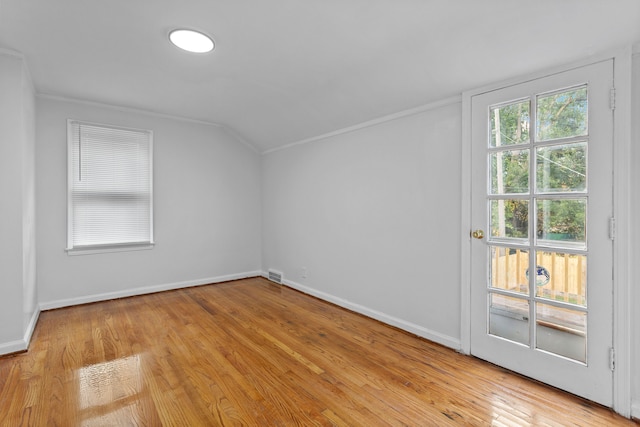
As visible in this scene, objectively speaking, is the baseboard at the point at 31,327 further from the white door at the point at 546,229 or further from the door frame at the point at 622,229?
the door frame at the point at 622,229

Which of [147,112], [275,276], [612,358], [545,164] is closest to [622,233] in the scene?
[545,164]

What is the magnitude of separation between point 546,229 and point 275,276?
3621mm

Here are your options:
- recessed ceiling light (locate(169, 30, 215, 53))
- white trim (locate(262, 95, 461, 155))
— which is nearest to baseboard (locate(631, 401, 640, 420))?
white trim (locate(262, 95, 461, 155))

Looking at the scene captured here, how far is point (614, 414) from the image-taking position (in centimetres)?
180

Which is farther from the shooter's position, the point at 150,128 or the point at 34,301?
the point at 150,128

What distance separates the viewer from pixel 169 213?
435 centimetres

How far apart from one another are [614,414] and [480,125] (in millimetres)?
2004

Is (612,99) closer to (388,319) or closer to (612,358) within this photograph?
(612,358)

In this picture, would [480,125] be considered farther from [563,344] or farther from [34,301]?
[34,301]

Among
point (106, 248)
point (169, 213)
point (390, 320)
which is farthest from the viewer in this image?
point (169, 213)

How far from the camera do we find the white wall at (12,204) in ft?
8.21

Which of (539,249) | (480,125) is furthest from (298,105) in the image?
(539,249)

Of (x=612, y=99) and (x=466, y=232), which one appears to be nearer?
(x=612, y=99)

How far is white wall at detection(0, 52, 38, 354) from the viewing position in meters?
2.50
